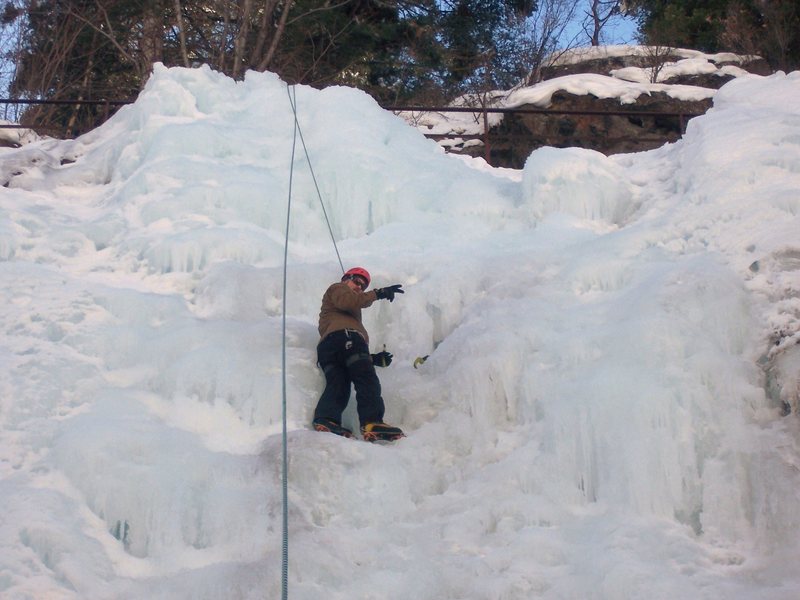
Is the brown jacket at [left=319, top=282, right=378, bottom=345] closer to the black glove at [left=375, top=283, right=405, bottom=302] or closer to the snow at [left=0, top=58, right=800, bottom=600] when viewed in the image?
the black glove at [left=375, top=283, right=405, bottom=302]

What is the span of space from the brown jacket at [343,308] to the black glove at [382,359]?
0.11 metres

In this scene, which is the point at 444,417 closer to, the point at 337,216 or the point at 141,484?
the point at 141,484

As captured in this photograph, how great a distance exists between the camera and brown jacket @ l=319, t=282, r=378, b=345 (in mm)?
5926

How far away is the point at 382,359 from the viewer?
19.6 ft

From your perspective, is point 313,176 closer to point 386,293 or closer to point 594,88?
point 386,293

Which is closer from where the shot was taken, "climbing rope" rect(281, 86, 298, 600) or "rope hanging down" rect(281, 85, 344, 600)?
"climbing rope" rect(281, 86, 298, 600)

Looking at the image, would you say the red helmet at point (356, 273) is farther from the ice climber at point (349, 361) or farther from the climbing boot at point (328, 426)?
the climbing boot at point (328, 426)

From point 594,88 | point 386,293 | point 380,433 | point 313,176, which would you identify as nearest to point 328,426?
point 380,433

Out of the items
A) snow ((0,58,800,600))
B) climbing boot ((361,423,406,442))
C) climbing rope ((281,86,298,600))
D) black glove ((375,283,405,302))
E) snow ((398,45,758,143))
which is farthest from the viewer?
snow ((398,45,758,143))

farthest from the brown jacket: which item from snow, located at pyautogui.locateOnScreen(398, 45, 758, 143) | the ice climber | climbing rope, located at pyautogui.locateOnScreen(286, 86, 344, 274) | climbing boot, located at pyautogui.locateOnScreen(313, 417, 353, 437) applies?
snow, located at pyautogui.locateOnScreen(398, 45, 758, 143)

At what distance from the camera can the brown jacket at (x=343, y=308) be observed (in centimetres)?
593

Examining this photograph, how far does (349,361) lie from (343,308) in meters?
0.41

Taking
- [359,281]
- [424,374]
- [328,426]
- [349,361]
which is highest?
[359,281]

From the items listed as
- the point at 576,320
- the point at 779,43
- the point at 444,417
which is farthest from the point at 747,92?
the point at 779,43
